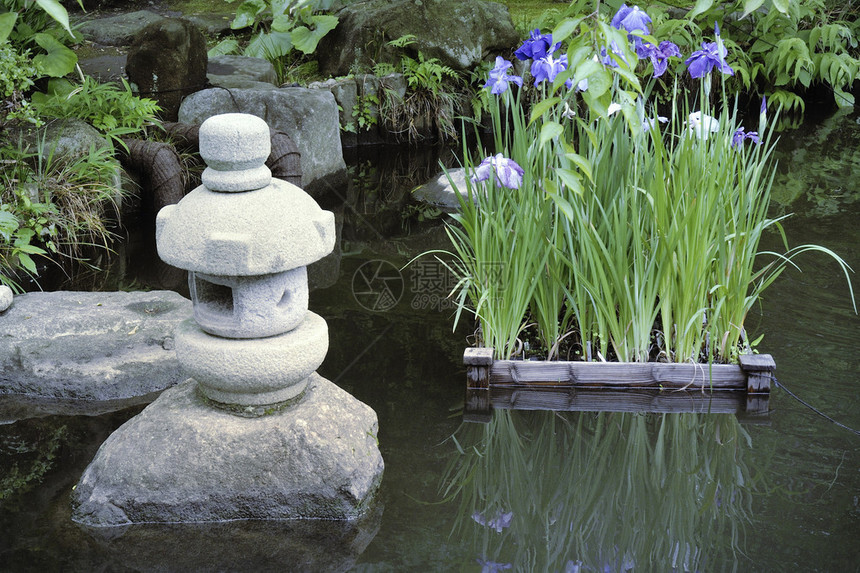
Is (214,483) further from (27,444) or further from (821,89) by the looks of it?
(821,89)

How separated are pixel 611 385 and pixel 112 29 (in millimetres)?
7833

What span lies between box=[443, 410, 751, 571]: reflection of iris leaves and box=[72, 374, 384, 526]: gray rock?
0.52 metres

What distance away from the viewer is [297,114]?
7.18m

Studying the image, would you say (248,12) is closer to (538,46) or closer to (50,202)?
(50,202)

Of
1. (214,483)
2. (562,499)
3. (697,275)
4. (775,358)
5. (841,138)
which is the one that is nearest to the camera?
(214,483)

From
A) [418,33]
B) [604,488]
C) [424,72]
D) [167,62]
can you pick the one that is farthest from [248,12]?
[604,488]

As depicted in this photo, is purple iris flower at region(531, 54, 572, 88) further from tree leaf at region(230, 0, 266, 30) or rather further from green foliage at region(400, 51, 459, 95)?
tree leaf at region(230, 0, 266, 30)

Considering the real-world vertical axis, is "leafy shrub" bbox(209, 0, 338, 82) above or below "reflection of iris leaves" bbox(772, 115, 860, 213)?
above

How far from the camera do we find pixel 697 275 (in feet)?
12.5

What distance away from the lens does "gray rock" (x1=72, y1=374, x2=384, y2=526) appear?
118 inches

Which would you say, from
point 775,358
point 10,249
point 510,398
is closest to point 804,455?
point 775,358

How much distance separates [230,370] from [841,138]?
8320mm

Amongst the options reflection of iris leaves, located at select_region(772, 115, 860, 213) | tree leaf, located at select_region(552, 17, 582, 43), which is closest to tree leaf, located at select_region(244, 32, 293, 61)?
reflection of iris leaves, located at select_region(772, 115, 860, 213)

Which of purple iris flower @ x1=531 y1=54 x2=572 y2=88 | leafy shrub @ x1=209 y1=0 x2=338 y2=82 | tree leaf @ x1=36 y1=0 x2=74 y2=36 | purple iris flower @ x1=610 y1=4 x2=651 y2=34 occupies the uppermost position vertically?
tree leaf @ x1=36 y1=0 x2=74 y2=36
